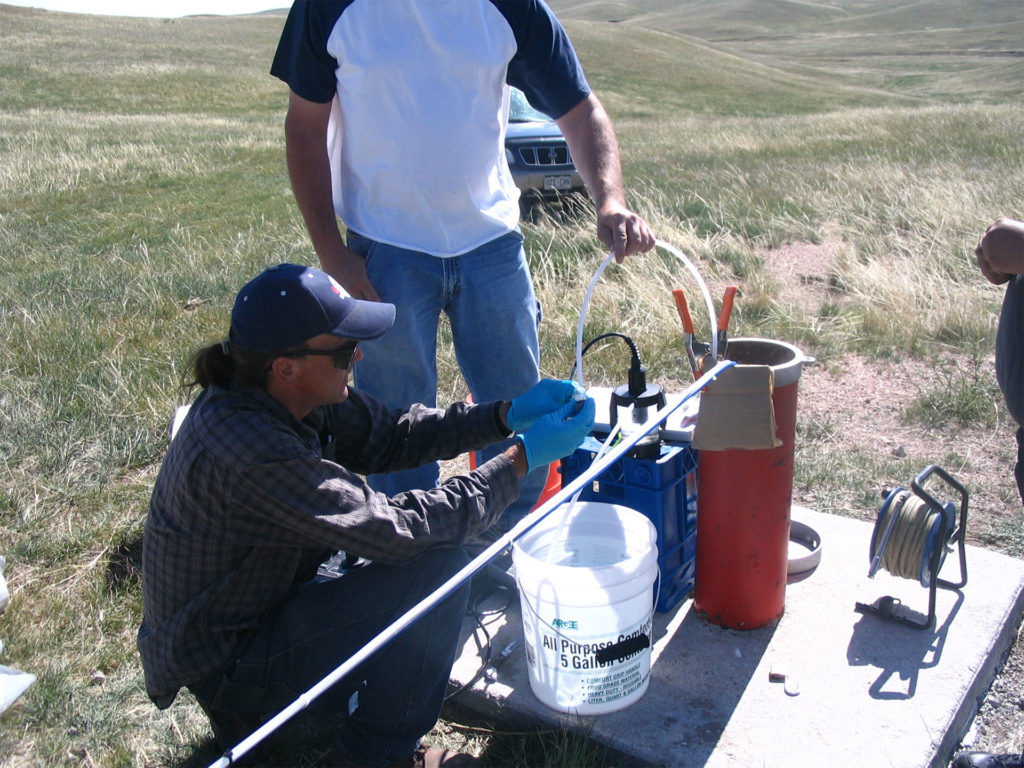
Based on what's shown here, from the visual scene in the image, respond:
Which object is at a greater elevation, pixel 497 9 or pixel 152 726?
pixel 497 9

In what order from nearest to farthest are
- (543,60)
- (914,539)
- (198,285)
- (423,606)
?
(423,606)
(914,539)
(543,60)
(198,285)

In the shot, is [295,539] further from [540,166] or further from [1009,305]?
[540,166]

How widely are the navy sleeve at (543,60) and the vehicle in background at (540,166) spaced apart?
227 inches

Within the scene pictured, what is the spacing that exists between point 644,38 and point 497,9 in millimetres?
55488

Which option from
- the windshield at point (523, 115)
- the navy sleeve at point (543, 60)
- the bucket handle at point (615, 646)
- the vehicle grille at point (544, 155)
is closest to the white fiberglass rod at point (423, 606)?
the bucket handle at point (615, 646)

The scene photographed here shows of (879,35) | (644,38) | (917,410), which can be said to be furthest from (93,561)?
(879,35)

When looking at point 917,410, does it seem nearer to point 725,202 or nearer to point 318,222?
point 318,222

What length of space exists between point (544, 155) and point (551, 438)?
7.07 m

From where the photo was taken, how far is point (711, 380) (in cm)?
246

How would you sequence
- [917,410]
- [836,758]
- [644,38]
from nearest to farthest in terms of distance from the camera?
1. [836,758]
2. [917,410]
3. [644,38]

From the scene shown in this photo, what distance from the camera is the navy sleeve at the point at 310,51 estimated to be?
2594 mm

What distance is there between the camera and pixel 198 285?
7.13 m

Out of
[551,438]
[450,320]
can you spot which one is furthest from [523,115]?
[551,438]

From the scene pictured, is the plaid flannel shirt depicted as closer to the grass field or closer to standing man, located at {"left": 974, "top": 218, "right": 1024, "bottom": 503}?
the grass field
